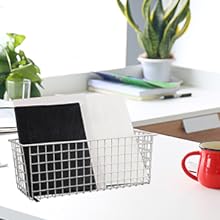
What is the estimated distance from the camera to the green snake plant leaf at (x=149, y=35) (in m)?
3.33

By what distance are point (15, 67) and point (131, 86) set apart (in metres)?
0.81

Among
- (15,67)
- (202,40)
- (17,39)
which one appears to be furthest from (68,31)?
(15,67)

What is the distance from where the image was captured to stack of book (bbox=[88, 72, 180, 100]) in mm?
3176

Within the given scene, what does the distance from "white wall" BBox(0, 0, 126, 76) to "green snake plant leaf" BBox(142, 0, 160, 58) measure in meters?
0.54

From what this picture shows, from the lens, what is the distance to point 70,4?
12.3 feet

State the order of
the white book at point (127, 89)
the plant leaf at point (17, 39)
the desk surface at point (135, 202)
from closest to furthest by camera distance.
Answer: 1. the desk surface at point (135, 202)
2. the plant leaf at point (17, 39)
3. the white book at point (127, 89)

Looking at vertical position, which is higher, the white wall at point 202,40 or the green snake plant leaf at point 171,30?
the green snake plant leaf at point 171,30

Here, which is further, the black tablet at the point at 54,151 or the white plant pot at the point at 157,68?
the white plant pot at the point at 157,68

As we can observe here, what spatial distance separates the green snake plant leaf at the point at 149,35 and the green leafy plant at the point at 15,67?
2.70ft

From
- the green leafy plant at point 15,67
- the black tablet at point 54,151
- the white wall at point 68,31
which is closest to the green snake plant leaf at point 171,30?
the white wall at point 68,31

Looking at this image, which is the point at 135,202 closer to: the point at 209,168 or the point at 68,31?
the point at 209,168

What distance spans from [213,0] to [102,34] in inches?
28.5

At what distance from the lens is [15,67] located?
261 cm

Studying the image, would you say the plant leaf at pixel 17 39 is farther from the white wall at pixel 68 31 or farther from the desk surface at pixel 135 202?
the desk surface at pixel 135 202
